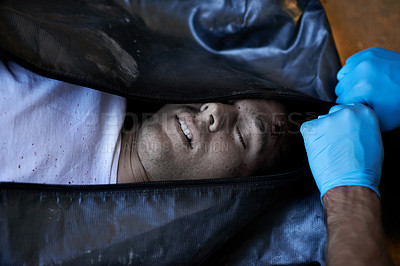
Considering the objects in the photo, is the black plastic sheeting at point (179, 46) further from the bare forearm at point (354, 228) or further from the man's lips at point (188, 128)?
the bare forearm at point (354, 228)

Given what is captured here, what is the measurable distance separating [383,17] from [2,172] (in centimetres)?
197

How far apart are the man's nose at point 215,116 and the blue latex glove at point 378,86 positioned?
1.71 ft

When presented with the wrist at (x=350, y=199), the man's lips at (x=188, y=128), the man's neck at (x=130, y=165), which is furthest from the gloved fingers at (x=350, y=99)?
the man's neck at (x=130, y=165)

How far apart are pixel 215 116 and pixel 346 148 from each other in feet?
1.70

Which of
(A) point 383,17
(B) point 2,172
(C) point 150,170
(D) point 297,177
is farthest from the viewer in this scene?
(A) point 383,17

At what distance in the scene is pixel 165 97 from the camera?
1365 millimetres

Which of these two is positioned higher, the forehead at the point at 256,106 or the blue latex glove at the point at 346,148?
the forehead at the point at 256,106

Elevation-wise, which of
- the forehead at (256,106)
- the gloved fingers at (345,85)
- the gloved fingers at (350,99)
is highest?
the gloved fingers at (345,85)

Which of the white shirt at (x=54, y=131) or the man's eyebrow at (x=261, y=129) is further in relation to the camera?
the man's eyebrow at (x=261, y=129)

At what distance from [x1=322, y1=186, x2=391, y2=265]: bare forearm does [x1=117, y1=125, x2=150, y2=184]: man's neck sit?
0.76m

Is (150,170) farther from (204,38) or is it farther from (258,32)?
(258,32)

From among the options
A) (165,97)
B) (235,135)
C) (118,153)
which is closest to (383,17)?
(235,135)

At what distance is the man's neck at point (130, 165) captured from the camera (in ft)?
4.59

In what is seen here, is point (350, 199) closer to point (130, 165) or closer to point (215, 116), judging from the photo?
point (215, 116)
